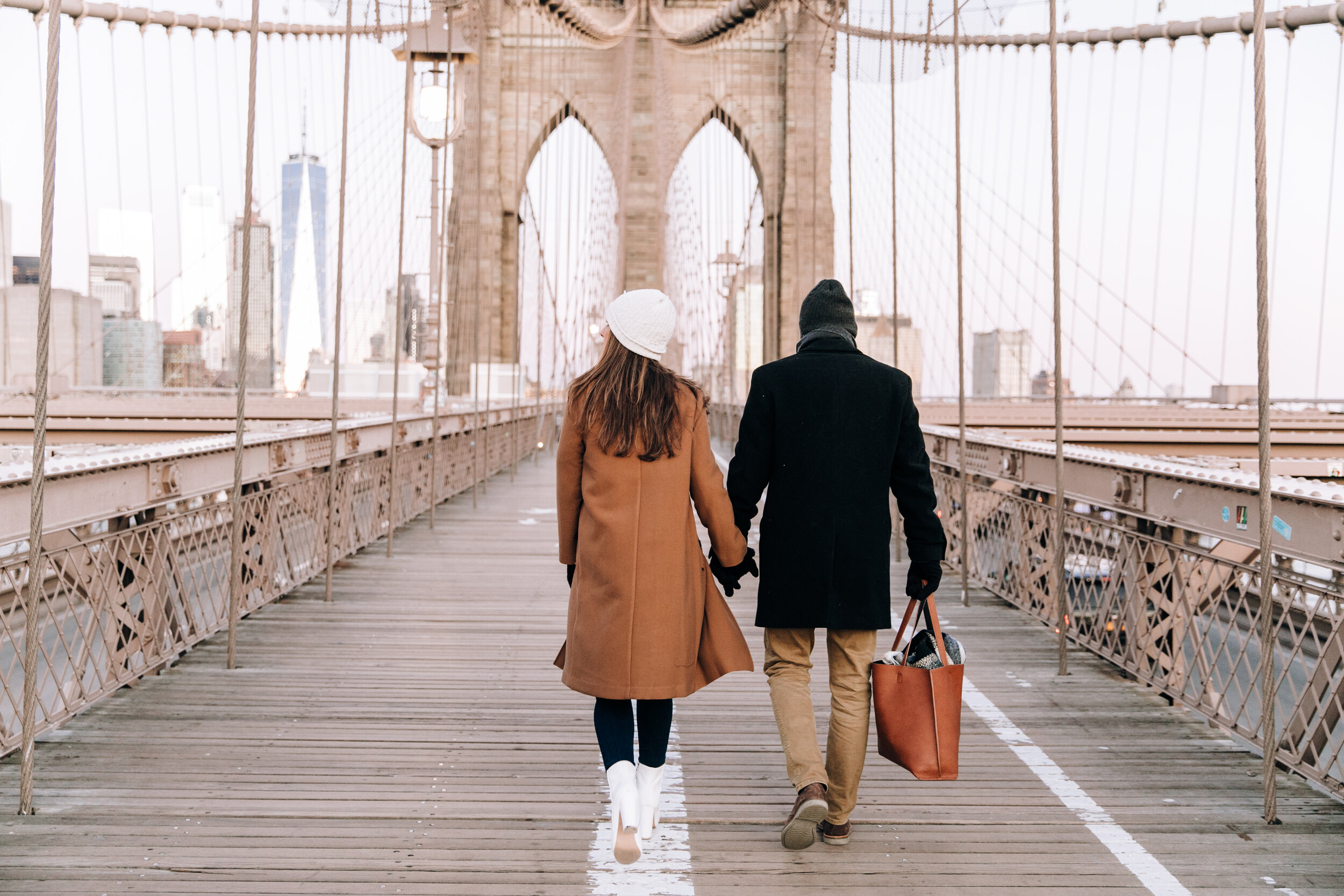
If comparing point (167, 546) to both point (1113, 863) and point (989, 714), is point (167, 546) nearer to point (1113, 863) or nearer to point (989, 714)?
point (989, 714)

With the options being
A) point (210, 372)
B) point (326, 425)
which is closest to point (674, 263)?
point (210, 372)

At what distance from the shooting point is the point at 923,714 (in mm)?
2250

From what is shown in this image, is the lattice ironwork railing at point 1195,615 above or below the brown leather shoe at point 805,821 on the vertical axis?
above

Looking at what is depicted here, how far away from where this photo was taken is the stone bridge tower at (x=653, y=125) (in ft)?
78.3

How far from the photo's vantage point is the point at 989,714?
10.9ft

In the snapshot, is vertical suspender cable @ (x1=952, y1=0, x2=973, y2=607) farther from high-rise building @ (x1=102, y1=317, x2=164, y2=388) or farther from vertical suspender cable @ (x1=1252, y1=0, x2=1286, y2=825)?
high-rise building @ (x1=102, y1=317, x2=164, y2=388)

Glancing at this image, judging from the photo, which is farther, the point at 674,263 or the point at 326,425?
the point at 674,263

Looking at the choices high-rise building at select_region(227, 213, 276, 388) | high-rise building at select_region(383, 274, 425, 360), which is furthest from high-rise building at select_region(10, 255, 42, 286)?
high-rise building at select_region(383, 274, 425, 360)

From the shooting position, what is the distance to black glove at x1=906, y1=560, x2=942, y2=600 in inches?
91.6

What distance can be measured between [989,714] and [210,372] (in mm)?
19259

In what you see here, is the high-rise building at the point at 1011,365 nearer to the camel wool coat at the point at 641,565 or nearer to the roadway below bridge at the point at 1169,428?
the roadway below bridge at the point at 1169,428

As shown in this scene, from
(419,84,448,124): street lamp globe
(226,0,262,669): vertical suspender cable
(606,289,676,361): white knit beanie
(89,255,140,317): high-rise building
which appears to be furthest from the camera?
(89,255,140,317): high-rise building

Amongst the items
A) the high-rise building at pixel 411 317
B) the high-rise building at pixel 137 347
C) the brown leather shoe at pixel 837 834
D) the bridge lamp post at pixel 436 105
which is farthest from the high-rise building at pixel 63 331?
the brown leather shoe at pixel 837 834

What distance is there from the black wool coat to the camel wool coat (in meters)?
0.15
